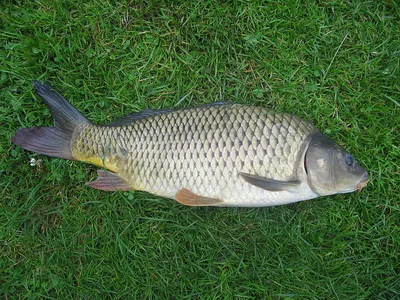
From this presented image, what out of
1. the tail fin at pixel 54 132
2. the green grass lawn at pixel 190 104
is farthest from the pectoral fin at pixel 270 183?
the tail fin at pixel 54 132

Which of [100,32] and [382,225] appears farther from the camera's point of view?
[100,32]

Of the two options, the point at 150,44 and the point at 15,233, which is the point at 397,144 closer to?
the point at 150,44

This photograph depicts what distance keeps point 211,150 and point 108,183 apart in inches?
26.0

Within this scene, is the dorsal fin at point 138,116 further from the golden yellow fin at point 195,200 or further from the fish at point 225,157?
the golden yellow fin at point 195,200

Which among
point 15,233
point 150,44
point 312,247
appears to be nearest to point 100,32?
point 150,44

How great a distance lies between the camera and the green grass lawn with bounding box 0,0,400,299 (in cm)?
219

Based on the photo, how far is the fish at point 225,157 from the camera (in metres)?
1.92

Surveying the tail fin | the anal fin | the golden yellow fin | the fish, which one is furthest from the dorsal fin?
the golden yellow fin

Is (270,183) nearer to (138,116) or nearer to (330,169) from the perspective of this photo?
(330,169)

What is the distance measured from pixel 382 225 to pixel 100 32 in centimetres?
208

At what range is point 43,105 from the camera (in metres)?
2.36

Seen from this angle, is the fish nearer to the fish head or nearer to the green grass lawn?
the fish head

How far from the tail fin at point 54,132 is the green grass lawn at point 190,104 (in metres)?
0.13

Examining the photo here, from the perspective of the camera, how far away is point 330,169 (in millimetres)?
1924
